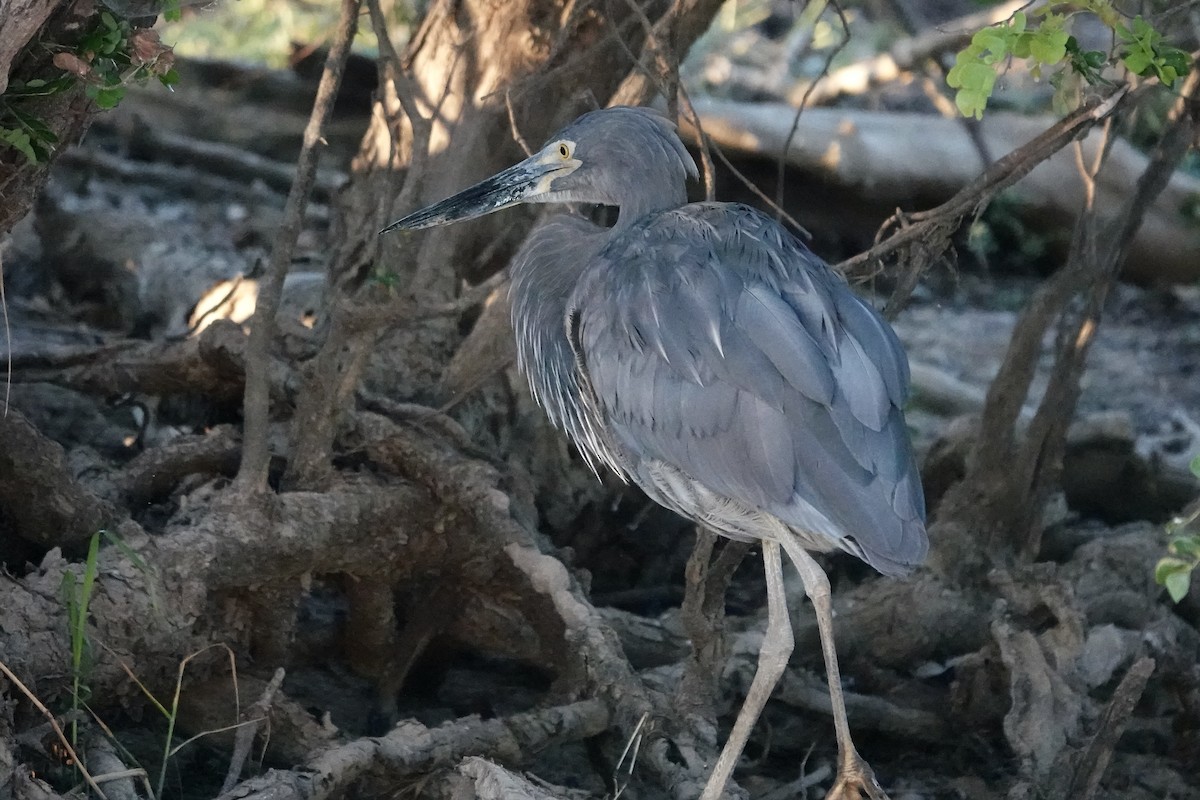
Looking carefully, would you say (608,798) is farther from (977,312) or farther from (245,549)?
(977,312)

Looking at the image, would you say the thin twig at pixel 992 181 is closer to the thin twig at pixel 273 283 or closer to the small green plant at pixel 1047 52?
the small green plant at pixel 1047 52

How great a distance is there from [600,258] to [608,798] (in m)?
1.23

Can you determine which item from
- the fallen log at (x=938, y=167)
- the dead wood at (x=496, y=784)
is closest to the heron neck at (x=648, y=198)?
the dead wood at (x=496, y=784)

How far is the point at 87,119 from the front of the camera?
99.8 inches

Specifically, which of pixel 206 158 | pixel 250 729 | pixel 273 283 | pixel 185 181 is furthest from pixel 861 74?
pixel 250 729

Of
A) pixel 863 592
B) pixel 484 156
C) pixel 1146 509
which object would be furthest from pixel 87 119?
pixel 1146 509

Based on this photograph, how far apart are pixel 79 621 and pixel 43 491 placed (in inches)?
16.1

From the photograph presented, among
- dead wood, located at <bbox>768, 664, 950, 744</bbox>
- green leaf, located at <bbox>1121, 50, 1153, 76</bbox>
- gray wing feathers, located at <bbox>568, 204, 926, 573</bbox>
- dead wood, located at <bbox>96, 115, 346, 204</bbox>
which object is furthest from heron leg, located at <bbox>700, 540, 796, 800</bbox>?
dead wood, located at <bbox>96, 115, 346, 204</bbox>

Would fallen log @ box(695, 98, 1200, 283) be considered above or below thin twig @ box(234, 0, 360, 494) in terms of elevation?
below

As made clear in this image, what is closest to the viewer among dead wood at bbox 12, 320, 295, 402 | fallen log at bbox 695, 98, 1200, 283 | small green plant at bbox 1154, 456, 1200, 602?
small green plant at bbox 1154, 456, 1200, 602

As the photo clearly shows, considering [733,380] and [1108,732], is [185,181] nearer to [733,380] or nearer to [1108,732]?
[733,380]

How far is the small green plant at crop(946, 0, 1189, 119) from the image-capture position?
2443 millimetres

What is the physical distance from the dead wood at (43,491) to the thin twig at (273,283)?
35 centimetres

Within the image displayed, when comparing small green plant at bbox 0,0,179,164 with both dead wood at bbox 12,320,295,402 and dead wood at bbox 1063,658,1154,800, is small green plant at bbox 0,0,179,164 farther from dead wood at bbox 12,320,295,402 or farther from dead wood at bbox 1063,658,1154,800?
dead wood at bbox 1063,658,1154,800
